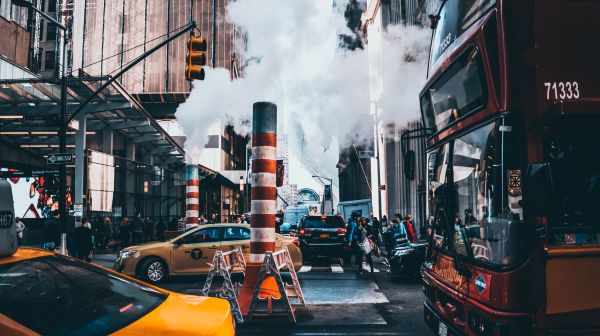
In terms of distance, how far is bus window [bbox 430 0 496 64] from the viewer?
4.33m

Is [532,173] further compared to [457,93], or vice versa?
[457,93]

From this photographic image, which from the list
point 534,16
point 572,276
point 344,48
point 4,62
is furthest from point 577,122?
point 344,48

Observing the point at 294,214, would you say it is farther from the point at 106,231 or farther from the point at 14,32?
the point at 14,32

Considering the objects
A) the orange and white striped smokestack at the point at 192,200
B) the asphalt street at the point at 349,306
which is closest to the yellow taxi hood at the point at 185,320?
the asphalt street at the point at 349,306

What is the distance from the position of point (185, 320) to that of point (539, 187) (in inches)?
99.6

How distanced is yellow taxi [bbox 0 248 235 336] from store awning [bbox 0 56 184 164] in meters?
11.9

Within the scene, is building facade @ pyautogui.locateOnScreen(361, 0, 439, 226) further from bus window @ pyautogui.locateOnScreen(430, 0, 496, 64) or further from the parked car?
bus window @ pyautogui.locateOnScreen(430, 0, 496, 64)

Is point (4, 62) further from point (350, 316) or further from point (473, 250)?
point (473, 250)

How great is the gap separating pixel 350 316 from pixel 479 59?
484 centimetres

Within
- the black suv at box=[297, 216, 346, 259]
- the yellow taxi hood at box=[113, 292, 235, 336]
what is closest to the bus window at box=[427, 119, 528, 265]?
the yellow taxi hood at box=[113, 292, 235, 336]

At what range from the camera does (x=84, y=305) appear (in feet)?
9.21

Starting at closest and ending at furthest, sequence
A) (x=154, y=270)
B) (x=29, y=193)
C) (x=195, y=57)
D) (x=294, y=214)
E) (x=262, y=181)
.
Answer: (x=262, y=181) → (x=195, y=57) → (x=154, y=270) → (x=29, y=193) → (x=294, y=214)

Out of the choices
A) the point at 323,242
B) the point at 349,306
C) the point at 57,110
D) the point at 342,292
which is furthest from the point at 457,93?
the point at 57,110

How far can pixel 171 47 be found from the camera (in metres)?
57.7
